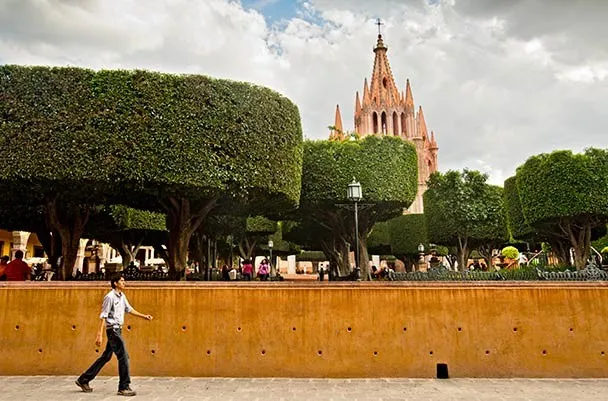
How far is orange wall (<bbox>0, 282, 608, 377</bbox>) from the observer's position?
27.8 feet

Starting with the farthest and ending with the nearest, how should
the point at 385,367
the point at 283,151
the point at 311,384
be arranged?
the point at 283,151 < the point at 385,367 < the point at 311,384

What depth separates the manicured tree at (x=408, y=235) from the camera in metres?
42.3

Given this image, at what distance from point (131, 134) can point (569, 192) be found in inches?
714

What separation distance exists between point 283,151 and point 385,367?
8.28 meters

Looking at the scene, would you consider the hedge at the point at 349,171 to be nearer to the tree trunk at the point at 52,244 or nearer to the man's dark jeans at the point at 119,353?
the tree trunk at the point at 52,244

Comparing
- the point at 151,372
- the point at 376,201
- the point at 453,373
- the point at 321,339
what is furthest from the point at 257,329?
the point at 376,201

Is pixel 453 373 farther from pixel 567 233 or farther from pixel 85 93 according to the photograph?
pixel 567 233

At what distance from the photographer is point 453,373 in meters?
8.45

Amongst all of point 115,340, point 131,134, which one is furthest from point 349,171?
point 115,340

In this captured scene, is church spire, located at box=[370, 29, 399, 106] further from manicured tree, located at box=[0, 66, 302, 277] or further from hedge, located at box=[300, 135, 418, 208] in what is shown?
manicured tree, located at box=[0, 66, 302, 277]

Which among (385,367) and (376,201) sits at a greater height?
(376,201)

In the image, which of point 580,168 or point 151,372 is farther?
point 580,168

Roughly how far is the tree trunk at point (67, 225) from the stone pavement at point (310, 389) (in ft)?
27.7

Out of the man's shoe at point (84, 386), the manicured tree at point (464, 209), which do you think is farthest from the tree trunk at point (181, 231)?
the manicured tree at point (464, 209)
